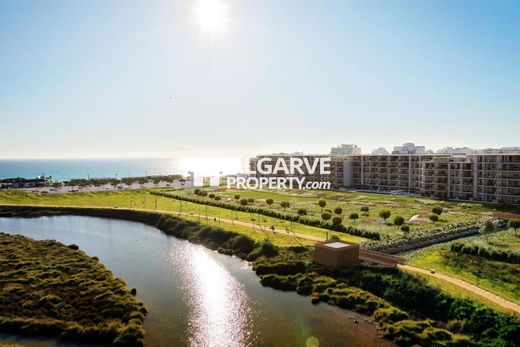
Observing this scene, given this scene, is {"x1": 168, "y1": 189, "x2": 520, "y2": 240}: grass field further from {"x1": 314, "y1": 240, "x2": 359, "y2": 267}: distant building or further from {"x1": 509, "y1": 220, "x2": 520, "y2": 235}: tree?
{"x1": 314, "y1": 240, "x2": 359, "y2": 267}: distant building

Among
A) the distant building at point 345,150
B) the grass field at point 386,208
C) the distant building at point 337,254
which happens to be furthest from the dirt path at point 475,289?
the distant building at point 345,150

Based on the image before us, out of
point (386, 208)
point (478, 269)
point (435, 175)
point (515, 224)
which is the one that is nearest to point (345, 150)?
point (435, 175)

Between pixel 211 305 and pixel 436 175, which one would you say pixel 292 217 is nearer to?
pixel 211 305

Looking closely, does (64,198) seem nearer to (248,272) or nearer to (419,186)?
(248,272)

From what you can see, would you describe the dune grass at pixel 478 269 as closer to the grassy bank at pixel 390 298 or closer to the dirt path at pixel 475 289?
the dirt path at pixel 475 289

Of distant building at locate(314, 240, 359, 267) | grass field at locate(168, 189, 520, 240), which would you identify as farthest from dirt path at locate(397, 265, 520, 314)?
grass field at locate(168, 189, 520, 240)

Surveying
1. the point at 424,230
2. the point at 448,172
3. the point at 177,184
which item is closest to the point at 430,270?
the point at 424,230
